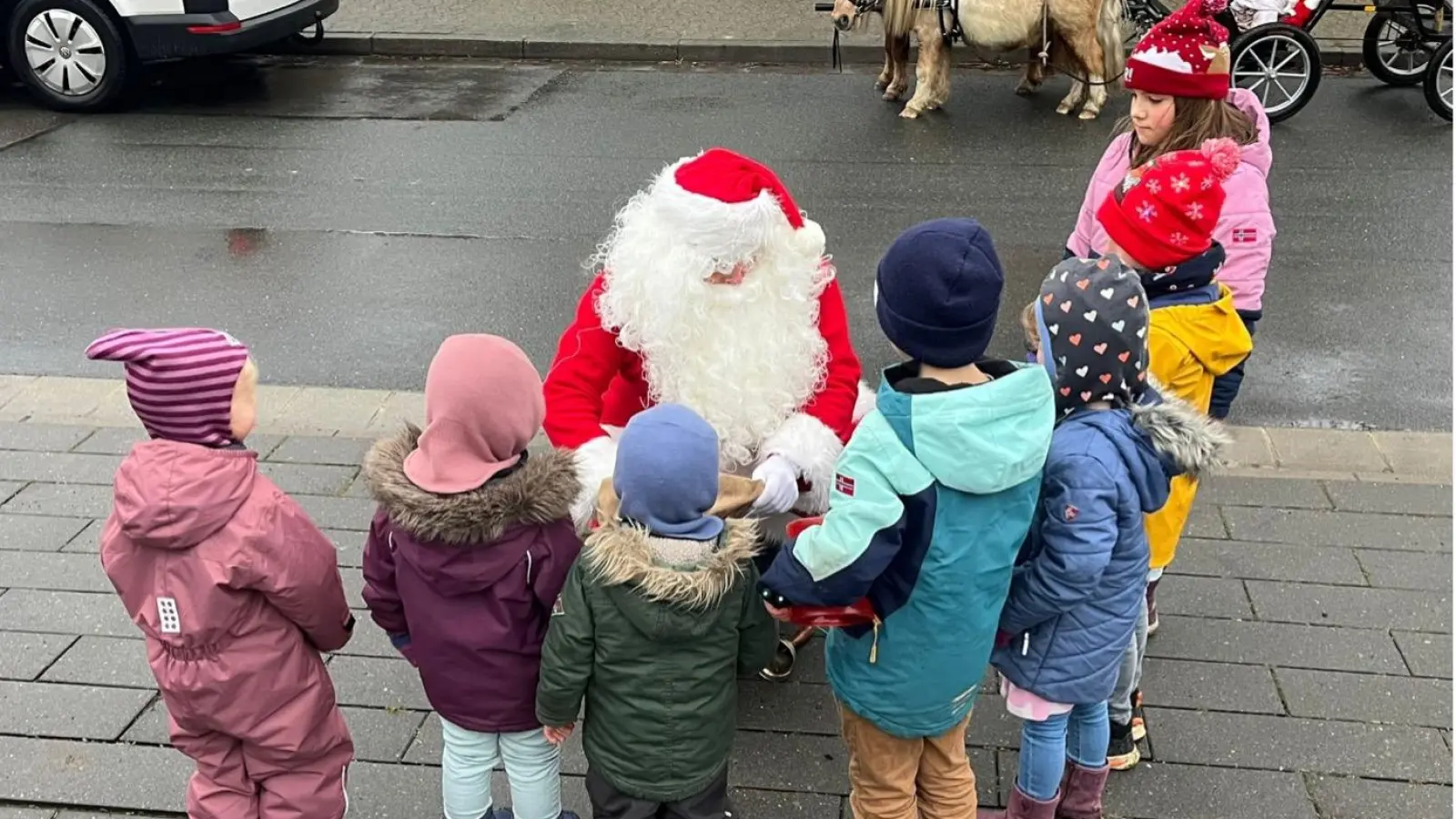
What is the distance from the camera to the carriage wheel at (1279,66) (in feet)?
29.1

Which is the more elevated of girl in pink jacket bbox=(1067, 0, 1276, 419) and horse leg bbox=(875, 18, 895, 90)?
girl in pink jacket bbox=(1067, 0, 1276, 419)

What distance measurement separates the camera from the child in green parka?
219 centimetres

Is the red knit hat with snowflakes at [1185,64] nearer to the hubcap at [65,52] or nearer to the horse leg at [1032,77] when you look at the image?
the horse leg at [1032,77]

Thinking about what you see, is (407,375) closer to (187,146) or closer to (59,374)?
(59,374)

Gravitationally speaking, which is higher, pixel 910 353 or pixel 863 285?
pixel 910 353

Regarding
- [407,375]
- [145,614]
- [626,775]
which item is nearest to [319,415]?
[407,375]

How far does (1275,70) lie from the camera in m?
9.00

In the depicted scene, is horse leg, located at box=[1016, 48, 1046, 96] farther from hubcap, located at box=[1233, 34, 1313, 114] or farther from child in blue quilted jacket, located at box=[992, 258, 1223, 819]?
child in blue quilted jacket, located at box=[992, 258, 1223, 819]

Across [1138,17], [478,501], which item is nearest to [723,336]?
[478,501]

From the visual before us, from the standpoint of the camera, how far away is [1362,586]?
366 centimetres

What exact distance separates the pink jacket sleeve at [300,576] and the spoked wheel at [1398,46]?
9665 mm

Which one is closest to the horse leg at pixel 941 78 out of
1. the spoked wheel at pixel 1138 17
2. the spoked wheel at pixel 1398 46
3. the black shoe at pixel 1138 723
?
the spoked wheel at pixel 1138 17

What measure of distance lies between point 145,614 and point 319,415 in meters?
2.56

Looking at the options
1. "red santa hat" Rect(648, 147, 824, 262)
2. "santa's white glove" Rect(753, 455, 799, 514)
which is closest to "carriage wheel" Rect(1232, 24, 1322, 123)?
"red santa hat" Rect(648, 147, 824, 262)
